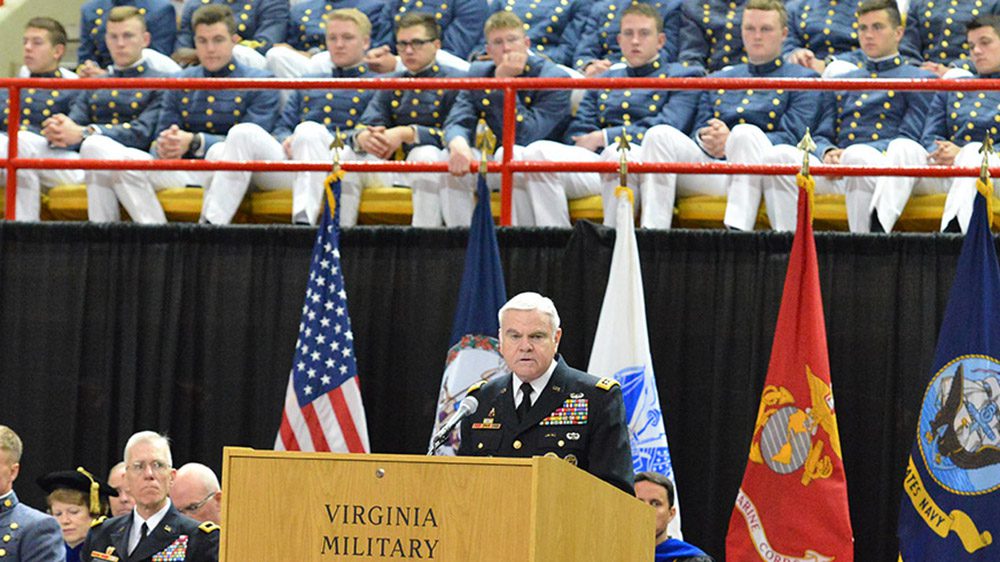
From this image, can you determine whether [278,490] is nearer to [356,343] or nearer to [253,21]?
[356,343]

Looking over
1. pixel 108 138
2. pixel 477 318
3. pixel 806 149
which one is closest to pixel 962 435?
pixel 806 149

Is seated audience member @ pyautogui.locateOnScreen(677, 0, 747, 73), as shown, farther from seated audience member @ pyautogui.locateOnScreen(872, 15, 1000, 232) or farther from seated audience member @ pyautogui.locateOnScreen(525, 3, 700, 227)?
seated audience member @ pyautogui.locateOnScreen(872, 15, 1000, 232)

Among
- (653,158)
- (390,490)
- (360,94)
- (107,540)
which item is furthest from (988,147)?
(390,490)

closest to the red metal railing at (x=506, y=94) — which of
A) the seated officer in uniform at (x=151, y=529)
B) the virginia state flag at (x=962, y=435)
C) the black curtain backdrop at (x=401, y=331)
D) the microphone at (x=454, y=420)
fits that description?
the black curtain backdrop at (x=401, y=331)

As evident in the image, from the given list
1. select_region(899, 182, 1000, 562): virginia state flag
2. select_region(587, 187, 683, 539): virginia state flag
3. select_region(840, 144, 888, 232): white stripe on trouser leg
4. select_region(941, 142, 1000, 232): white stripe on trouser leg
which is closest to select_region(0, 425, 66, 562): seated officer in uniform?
select_region(587, 187, 683, 539): virginia state flag

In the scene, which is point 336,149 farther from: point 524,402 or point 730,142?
point 524,402

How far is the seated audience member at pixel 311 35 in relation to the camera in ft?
31.1

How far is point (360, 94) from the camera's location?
8.46 metres

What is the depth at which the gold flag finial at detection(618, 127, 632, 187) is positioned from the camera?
7.98m

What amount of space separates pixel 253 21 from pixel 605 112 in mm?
2615

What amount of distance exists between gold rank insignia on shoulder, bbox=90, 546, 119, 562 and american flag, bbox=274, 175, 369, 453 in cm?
191

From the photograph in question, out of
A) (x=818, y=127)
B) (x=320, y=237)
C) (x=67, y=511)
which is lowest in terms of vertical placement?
(x=67, y=511)

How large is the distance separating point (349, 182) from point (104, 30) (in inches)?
93.0

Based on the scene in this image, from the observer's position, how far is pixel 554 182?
8359mm
